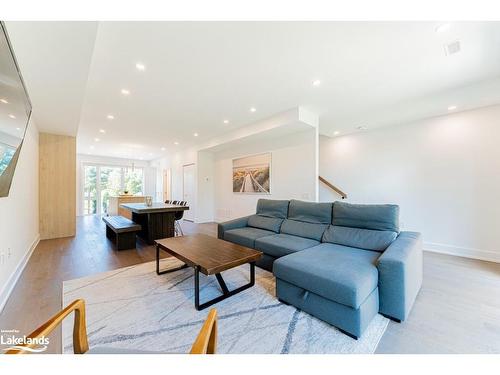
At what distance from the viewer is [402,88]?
303 cm

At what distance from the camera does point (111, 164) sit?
9.44 meters

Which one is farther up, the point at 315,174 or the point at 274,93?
the point at 274,93

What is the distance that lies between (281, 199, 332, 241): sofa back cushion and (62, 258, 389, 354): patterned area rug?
92cm

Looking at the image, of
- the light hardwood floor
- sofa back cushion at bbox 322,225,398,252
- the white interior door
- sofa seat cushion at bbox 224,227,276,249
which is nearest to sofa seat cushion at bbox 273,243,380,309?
sofa back cushion at bbox 322,225,398,252

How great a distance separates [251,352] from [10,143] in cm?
285

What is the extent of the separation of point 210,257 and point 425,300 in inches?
90.1

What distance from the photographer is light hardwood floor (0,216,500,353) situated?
1.52 metres

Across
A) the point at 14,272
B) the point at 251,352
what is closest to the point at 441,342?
the point at 251,352

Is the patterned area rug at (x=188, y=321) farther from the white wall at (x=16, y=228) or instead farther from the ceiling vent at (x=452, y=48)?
the ceiling vent at (x=452, y=48)

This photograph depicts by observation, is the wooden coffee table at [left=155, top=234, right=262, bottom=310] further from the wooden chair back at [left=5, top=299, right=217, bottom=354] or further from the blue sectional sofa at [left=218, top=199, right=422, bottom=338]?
the wooden chair back at [left=5, top=299, right=217, bottom=354]

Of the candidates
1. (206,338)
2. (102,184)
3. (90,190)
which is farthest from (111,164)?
(206,338)

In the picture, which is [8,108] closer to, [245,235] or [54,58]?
[54,58]
